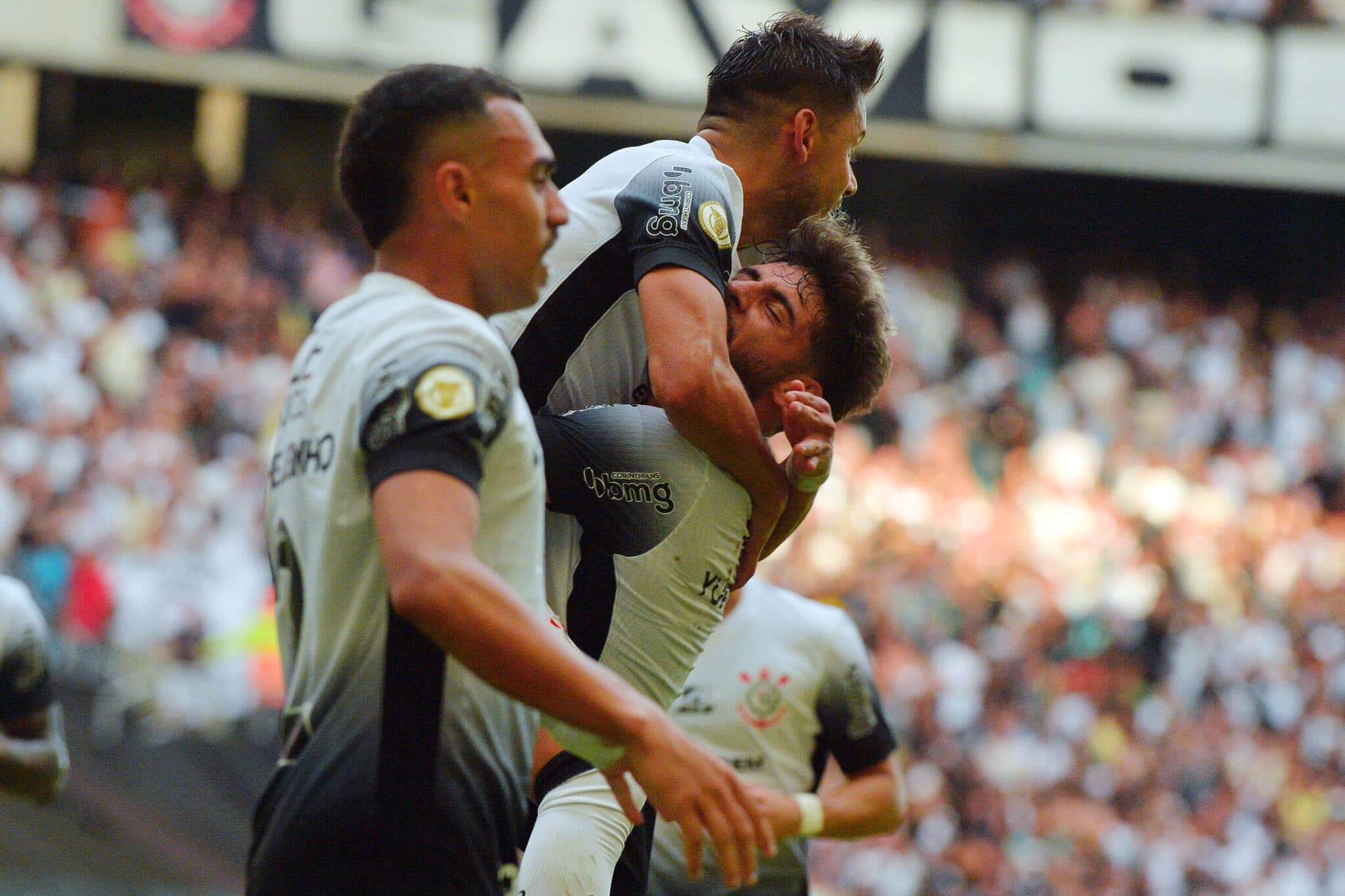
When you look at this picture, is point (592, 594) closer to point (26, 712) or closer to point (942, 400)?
point (26, 712)

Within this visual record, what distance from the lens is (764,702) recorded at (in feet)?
18.1

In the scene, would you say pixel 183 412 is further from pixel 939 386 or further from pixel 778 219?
pixel 778 219

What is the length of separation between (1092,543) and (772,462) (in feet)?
43.6

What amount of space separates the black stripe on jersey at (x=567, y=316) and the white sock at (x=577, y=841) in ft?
2.70

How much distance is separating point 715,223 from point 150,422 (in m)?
11.2

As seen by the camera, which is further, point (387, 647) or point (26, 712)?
point (26, 712)

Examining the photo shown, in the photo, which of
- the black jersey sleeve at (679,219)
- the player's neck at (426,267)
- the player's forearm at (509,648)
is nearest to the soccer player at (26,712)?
the black jersey sleeve at (679,219)

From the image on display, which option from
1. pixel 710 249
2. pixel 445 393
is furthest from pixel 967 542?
pixel 445 393

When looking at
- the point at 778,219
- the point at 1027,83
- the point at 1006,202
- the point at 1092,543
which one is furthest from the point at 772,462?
the point at 1006,202

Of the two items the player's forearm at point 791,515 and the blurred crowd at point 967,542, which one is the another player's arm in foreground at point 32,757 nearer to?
the player's forearm at point 791,515

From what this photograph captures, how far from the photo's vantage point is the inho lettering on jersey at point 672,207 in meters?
3.23

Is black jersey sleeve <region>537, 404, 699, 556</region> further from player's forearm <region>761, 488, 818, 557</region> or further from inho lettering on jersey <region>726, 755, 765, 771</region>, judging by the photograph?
inho lettering on jersey <region>726, 755, 765, 771</region>

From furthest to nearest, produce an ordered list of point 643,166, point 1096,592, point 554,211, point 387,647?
point 1096,592 < point 643,166 < point 554,211 < point 387,647

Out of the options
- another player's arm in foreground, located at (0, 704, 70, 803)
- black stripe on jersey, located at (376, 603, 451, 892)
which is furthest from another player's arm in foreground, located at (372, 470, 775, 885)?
another player's arm in foreground, located at (0, 704, 70, 803)
